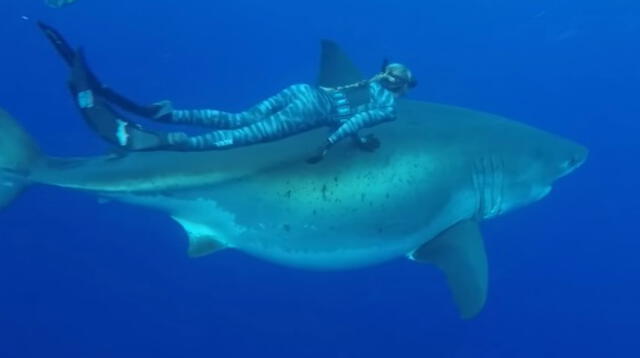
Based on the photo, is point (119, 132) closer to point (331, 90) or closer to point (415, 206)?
point (331, 90)

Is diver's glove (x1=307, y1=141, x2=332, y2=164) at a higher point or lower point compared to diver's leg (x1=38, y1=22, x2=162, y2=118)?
lower

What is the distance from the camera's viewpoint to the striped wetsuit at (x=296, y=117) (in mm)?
5375

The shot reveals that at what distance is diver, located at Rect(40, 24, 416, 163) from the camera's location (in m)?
5.33

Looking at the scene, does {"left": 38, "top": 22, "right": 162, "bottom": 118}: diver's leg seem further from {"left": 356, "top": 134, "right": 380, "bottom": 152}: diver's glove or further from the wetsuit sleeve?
{"left": 356, "top": 134, "right": 380, "bottom": 152}: diver's glove

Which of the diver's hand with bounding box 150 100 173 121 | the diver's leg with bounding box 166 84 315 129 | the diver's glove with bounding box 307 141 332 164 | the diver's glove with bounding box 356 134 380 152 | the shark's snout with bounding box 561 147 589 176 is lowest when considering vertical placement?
the diver's glove with bounding box 307 141 332 164

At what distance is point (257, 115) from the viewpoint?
232 inches

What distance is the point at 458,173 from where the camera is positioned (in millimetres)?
5965

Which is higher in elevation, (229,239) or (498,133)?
(498,133)

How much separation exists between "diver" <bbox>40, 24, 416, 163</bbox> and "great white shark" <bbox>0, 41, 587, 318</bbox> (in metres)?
0.22

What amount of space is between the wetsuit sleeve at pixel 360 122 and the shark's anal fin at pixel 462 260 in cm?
127

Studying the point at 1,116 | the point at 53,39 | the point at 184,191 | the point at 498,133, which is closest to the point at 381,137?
the point at 498,133

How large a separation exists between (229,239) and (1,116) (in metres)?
2.15

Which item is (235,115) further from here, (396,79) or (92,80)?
(396,79)

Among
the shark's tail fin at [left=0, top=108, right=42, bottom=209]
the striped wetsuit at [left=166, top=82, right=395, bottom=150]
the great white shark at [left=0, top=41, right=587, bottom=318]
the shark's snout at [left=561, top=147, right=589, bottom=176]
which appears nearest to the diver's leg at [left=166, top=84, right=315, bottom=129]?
the striped wetsuit at [left=166, top=82, right=395, bottom=150]
